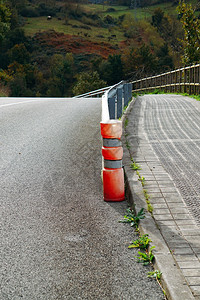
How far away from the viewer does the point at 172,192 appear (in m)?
4.86

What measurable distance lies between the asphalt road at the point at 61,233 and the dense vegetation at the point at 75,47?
131 ft

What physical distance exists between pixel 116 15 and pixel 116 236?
445 ft

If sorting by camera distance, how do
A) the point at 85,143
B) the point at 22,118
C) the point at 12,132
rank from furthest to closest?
the point at 22,118 < the point at 12,132 < the point at 85,143

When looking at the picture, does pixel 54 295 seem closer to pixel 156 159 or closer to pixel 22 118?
pixel 156 159

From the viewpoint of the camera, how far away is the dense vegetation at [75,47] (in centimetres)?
7069

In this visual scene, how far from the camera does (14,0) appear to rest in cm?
Answer: 10738

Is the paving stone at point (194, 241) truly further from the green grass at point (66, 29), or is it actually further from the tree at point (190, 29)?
the green grass at point (66, 29)

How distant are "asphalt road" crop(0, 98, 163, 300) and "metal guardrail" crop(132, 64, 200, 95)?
13.5 meters

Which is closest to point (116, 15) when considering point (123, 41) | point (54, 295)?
point (123, 41)

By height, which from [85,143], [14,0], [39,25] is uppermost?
[14,0]

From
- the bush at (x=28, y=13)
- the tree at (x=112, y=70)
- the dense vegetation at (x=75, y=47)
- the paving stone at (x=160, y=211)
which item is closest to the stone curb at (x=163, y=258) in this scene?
the paving stone at (x=160, y=211)

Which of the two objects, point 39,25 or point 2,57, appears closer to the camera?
point 2,57

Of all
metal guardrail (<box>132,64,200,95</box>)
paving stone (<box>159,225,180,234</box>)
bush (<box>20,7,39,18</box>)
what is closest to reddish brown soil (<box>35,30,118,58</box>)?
bush (<box>20,7,39,18</box>)

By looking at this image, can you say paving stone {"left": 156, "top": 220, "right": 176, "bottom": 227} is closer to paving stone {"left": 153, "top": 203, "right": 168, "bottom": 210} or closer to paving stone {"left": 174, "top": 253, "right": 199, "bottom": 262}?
paving stone {"left": 153, "top": 203, "right": 168, "bottom": 210}
